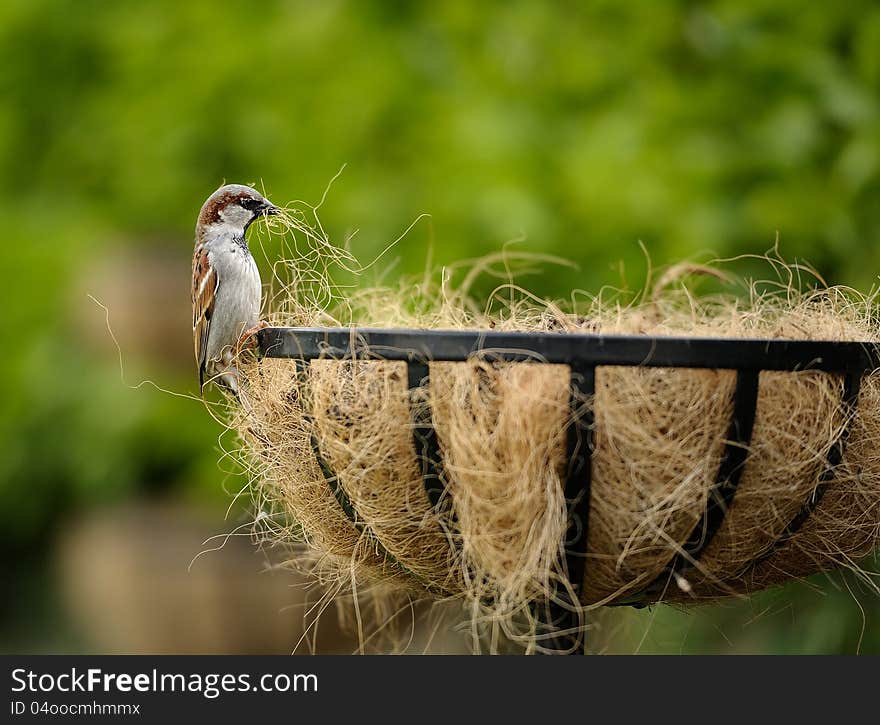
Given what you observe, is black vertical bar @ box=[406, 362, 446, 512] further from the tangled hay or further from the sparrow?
the sparrow

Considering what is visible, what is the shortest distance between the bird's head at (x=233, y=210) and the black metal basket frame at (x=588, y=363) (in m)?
0.76

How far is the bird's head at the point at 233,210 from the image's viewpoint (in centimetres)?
235

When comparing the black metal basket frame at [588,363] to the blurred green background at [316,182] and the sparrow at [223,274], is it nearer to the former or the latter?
the blurred green background at [316,182]

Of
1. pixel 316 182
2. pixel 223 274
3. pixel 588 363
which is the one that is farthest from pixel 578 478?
pixel 316 182

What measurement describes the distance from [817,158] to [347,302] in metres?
1.77

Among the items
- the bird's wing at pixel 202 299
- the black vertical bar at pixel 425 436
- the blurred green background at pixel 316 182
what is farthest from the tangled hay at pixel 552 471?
the bird's wing at pixel 202 299

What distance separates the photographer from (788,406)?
5.11 feet

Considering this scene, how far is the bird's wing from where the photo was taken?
2.37m

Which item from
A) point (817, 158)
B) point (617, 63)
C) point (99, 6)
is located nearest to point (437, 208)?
point (617, 63)

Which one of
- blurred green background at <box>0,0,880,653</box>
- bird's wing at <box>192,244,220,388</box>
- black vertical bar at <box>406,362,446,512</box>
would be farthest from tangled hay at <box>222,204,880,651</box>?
bird's wing at <box>192,244,220,388</box>

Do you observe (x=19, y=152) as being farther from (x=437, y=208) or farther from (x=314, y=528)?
(x=314, y=528)

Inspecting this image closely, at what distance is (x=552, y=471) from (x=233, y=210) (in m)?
1.19

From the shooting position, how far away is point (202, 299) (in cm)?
238
